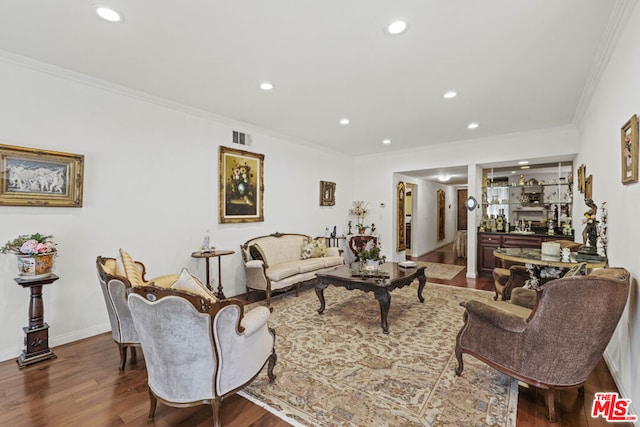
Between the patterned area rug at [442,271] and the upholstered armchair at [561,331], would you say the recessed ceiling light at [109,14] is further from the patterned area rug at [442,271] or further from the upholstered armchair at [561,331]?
the patterned area rug at [442,271]

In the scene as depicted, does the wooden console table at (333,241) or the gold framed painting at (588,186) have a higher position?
the gold framed painting at (588,186)

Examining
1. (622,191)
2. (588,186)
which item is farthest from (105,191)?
(588,186)

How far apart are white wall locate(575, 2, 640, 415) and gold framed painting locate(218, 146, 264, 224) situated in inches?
179

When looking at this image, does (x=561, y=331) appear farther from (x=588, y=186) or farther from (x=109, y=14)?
(x=109, y=14)

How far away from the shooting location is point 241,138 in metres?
4.96

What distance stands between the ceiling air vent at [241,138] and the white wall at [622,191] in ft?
15.1

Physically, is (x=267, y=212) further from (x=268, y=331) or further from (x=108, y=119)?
(x=268, y=331)

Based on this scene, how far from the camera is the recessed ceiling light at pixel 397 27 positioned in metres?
2.30

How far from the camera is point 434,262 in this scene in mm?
7785

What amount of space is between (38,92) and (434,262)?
26.5ft

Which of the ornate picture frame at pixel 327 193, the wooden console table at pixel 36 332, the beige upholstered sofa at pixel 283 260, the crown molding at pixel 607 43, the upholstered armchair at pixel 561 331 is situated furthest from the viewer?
the ornate picture frame at pixel 327 193

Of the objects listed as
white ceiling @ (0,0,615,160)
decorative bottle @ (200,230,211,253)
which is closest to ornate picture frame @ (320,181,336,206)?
white ceiling @ (0,0,615,160)

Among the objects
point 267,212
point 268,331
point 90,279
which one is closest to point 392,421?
point 268,331

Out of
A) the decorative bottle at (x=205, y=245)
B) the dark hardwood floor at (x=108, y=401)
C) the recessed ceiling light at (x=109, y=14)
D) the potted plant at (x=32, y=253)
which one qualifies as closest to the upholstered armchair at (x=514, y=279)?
the dark hardwood floor at (x=108, y=401)
